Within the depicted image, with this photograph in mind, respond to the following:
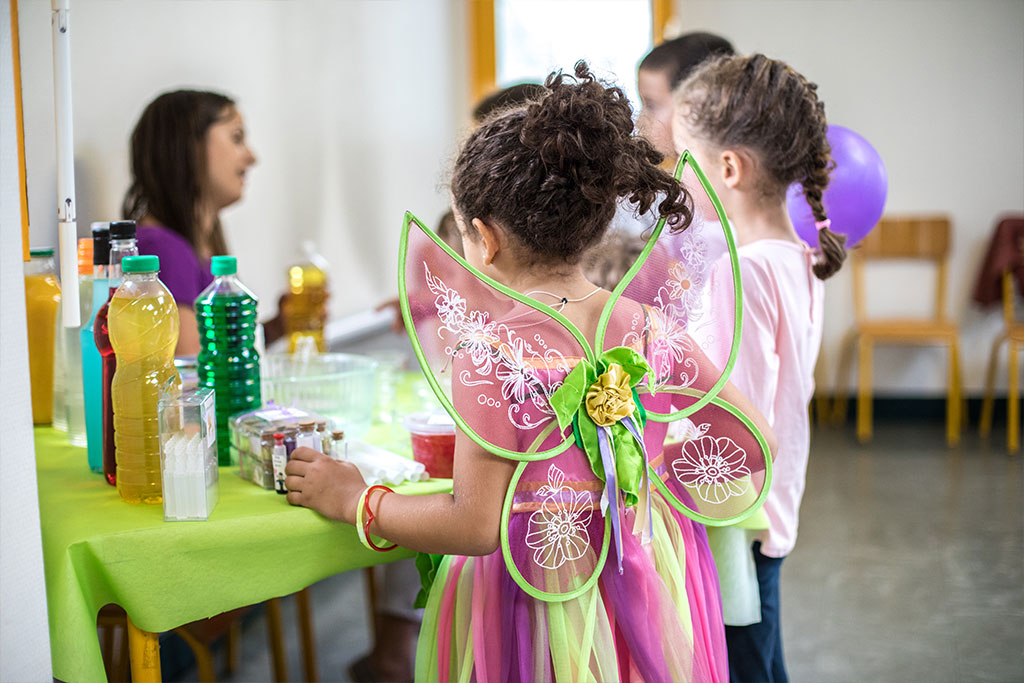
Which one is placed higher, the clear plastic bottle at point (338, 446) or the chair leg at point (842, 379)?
the clear plastic bottle at point (338, 446)

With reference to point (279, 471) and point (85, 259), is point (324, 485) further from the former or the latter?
point (85, 259)

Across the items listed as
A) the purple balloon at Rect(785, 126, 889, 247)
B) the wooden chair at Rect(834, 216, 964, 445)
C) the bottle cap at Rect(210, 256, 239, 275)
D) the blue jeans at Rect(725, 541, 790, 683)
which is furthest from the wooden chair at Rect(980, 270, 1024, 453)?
the bottle cap at Rect(210, 256, 239, 275)

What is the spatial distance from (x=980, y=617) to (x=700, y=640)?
1.83 metres

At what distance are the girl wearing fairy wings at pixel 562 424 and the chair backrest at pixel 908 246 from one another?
156 inches

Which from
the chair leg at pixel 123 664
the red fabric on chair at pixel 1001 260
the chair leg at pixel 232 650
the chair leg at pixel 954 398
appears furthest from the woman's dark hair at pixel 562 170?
the red fabric on chair at pixel 1001 260

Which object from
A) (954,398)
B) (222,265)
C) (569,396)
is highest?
(222,265)

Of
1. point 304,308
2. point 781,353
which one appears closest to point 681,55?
point 781,353

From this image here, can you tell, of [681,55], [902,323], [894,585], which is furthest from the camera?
[902,323]

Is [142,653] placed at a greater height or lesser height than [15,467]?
lesser

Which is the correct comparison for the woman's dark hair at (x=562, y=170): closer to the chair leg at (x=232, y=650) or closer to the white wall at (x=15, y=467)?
the white wall at (x=15, y=467)

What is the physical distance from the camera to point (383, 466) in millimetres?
1305

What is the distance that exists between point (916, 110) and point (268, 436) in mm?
4529

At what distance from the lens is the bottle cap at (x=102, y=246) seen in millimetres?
1323

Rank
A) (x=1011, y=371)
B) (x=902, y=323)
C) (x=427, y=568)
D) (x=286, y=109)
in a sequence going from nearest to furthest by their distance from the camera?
(x=427, y=568)
(x=286, y=109)
(x=1011, y=371)
(x=902, y=323)
